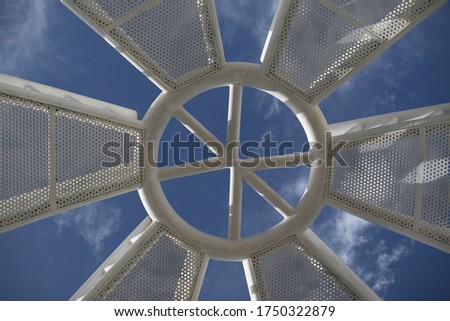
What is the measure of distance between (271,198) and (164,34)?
4587 millimetres

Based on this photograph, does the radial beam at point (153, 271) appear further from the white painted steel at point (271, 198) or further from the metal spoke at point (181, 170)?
the metal spoke at point (181, 170)

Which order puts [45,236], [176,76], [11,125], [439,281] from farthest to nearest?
[45,236]
[439,281]
[176,76]
[11,125]

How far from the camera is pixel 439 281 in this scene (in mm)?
15523

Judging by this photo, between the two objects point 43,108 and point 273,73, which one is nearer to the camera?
point 43,108

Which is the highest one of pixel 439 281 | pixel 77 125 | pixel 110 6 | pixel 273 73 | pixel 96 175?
pixel 110 6

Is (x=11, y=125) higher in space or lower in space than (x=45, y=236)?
lower

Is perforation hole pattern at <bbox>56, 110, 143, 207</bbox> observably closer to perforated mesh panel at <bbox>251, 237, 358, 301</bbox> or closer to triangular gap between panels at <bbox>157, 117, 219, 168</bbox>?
triangular gap between panels at <bbox>157, 117, 219, 168</bbox>

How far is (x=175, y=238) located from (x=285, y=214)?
2.69 meters

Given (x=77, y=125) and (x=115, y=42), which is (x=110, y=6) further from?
(x=77, y=125)

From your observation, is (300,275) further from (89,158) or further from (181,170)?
(89,158)

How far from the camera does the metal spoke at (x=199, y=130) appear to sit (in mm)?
12000

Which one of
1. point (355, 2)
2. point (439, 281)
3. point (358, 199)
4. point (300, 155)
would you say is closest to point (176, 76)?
point (300, 155)

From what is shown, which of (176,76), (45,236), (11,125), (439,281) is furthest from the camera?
(45,236)

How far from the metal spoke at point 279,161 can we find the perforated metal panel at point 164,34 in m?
2.38
